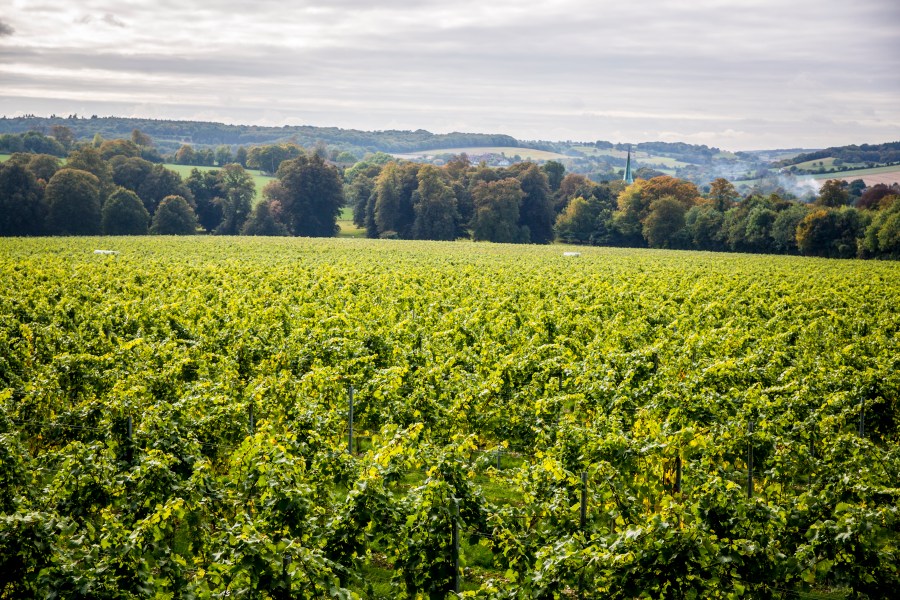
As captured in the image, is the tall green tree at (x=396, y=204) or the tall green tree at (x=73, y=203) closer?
the tall green tree at (x=73, y=203)

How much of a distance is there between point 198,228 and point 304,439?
88654 mm

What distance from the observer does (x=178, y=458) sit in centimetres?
914

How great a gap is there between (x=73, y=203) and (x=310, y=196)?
28.7 metres

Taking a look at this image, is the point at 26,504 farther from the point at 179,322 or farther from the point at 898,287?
the point at 898,287

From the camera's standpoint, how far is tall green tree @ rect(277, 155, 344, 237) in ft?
313

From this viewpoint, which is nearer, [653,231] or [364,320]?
[364,320]

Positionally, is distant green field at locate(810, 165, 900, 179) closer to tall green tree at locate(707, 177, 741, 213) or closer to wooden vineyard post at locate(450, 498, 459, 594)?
tall green tree at locate(707, 177, 741, 213)

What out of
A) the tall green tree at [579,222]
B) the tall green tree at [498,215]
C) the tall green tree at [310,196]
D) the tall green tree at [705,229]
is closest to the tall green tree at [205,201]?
the tall green tree at [310,196]

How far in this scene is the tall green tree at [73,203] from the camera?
256ft

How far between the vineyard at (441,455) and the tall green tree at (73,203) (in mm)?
63853

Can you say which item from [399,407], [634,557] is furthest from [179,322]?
[634,557]

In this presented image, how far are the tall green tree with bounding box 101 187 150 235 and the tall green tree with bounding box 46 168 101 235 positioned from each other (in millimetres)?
1316

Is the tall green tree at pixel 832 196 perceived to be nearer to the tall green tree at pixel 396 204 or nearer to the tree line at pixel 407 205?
the tree line at pixel 407 205

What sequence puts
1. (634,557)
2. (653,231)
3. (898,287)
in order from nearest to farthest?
(634,557), (898,287), (653,231)
